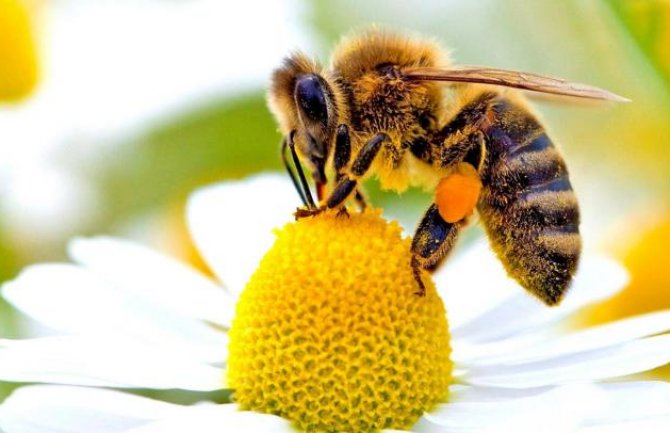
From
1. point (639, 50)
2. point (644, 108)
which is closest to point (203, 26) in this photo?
point (644, 108)

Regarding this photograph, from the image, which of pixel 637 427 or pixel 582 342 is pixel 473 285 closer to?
pixel 582 342

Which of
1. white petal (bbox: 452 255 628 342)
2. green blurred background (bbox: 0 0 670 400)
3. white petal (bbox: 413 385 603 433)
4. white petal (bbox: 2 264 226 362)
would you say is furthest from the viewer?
green blurred background (bbox: 0 0 670 400)

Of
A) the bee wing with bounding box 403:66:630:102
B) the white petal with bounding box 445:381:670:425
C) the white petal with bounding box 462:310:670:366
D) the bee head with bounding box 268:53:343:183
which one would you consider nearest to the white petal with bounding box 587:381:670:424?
the white petal with bounding box 445:381:670:425

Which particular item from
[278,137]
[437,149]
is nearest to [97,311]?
[437,149]

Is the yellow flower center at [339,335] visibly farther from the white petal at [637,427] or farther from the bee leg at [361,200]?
the white petal at [637,427]

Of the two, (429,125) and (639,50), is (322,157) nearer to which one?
(429,125)

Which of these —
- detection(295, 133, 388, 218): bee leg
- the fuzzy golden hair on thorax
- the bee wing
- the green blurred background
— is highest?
the green blurred background

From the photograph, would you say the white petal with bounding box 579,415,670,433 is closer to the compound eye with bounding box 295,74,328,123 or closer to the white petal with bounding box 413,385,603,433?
the white petal with bounding box 413,385,603,433
